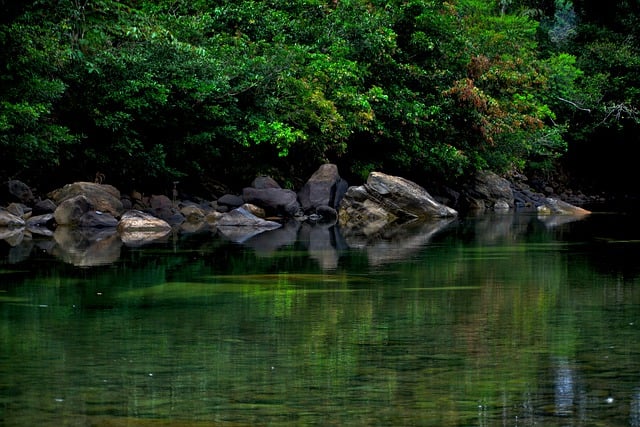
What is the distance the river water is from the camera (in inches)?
205

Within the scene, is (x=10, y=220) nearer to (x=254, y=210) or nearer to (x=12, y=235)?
(x=12, y=235)

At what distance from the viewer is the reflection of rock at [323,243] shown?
1406 cm

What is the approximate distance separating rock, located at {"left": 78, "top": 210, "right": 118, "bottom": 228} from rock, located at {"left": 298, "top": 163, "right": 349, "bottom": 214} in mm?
6930

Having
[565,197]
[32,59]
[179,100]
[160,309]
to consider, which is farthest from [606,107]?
[160,309]

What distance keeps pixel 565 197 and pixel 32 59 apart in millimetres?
29094

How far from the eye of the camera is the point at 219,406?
5.27 m

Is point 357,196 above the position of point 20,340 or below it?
above

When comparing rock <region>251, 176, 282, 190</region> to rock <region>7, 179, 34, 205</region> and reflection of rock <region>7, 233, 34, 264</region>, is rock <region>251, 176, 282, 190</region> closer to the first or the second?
rock <region>7, 179, 34, 205</region>

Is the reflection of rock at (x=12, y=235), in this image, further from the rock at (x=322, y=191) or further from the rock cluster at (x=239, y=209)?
the rock at (x=322, y=191)

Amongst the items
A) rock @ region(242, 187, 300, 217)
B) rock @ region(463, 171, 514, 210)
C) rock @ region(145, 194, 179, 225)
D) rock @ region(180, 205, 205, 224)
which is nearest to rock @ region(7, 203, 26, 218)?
rock @ region(145, 194, 179, 225)

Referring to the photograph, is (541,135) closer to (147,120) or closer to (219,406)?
(147,120)

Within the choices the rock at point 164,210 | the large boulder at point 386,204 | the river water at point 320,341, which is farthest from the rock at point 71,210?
the river water at point 320,341

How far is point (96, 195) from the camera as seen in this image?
925 inches

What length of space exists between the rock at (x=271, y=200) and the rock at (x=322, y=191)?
3.14 feet
